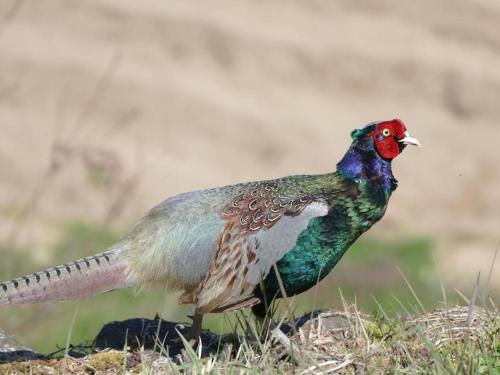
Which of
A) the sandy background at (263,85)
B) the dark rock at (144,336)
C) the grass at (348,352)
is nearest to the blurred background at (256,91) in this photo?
the sandy background at (263,85)

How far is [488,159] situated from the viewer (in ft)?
62.3

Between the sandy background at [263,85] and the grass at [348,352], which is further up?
the sandy background at [263,85]

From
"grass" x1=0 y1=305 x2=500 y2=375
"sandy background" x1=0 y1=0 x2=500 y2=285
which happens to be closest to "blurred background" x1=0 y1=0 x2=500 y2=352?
"sandy background" x1=0 y1=0 x2=500 y2=285

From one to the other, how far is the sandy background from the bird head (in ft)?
42.2

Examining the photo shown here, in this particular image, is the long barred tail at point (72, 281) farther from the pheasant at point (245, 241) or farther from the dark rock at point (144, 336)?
the dark rock at point (144, 336)

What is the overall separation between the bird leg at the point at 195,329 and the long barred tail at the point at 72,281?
33cm

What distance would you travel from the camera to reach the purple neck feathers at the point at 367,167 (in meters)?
5.15

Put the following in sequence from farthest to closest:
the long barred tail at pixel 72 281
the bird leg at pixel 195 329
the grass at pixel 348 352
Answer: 1. the bird leg at pixel 195 329
2. the long barred tail at pixel 72 281
3. the grass at pixel 348 352

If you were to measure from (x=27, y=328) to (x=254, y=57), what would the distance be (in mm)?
13407

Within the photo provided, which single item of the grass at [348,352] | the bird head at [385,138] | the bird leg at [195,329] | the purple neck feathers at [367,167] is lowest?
the grass at [348,352]

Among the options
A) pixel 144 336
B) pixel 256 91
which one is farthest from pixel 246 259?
pixel 256 91

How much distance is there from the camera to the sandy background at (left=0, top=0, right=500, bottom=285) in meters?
18.6

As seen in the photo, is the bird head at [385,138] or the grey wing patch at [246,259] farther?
the bird head at [385,138]

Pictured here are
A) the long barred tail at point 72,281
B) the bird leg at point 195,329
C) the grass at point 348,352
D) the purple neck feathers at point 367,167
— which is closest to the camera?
the grass at point 348,352
